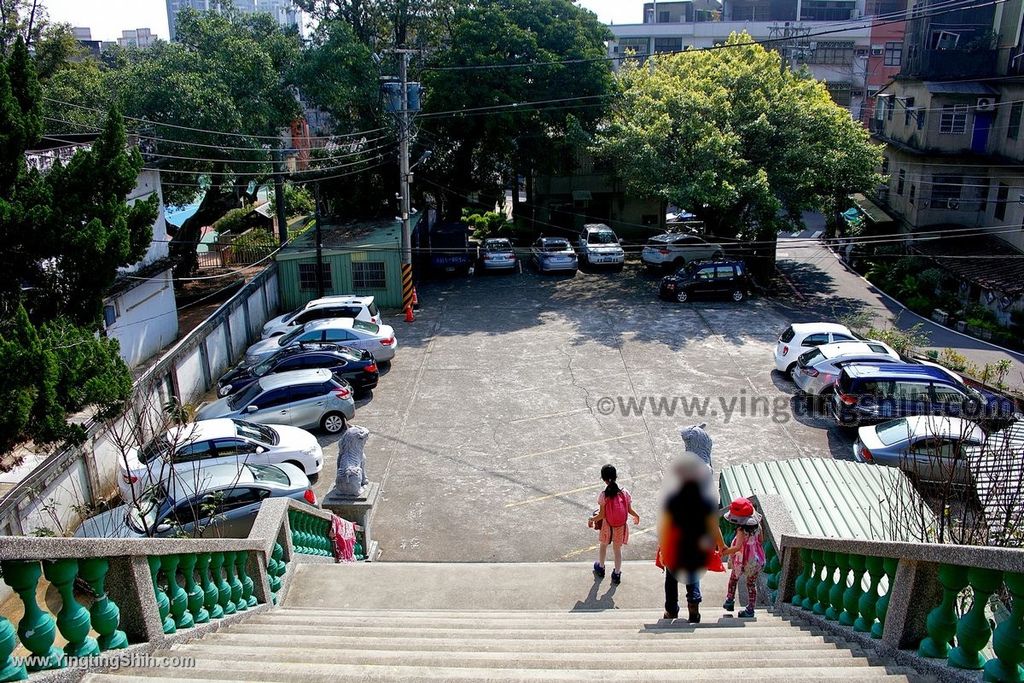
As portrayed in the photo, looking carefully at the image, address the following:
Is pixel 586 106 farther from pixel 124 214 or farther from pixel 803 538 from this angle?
pixel 803 538

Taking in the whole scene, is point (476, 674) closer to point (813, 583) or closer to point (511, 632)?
point (511, 632)

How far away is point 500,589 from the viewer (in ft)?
30.5

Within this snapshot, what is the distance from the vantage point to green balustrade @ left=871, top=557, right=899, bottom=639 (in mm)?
5070

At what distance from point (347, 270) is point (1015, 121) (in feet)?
73.8

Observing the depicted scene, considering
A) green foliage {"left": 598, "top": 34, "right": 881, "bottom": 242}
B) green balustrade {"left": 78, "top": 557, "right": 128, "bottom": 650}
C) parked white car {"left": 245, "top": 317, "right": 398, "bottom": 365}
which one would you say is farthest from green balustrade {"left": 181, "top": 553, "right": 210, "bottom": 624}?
green foliage {"left": 598, "top": 34, "right": 881, "bottom": 242}

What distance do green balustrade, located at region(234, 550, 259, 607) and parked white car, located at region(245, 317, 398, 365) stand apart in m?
12.9

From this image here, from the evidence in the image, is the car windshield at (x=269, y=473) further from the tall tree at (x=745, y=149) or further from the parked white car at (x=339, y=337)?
the tall tree at (x=745, y=149)

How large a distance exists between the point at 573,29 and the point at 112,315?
19071 mm

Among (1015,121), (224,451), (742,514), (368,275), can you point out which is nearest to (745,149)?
(1015,121)

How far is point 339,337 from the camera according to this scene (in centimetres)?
1997

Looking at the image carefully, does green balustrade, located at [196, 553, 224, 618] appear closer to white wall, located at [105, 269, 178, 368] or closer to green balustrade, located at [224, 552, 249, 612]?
green balustrade, located at [224, 552, 249, 612]

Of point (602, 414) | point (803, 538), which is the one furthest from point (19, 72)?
point (803, 538)


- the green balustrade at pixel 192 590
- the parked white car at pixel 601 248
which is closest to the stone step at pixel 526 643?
the green balustrade at pixel 192 590

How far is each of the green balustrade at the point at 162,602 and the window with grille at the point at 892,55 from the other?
62.5 meters
